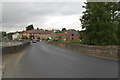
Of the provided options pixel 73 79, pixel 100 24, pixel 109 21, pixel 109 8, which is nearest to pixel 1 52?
pixel 73 79

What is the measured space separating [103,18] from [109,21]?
→ 1.76 metres

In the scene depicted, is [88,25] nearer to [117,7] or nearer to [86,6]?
[86,6]

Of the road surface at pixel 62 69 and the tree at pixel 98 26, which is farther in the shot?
the tree at pixel 98 26

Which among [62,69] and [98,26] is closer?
[62,69]

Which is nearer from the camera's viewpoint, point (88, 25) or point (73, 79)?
point (73, 79)

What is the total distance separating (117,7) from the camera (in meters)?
40.7

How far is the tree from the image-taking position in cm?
3369

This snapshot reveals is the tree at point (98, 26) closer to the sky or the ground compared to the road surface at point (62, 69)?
closer to the sky

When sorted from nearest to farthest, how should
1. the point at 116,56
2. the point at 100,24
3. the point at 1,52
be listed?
the point at 116,56 < the point at 1,52 < the point at 100,24

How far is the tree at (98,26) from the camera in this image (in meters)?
33.7

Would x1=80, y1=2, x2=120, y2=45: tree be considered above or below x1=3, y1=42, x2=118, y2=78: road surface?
above

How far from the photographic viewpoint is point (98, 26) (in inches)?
1345

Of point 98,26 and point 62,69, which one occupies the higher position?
point 98,26

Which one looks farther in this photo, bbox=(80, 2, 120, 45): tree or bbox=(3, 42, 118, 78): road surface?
bbox=(80, 2, 120, 45): tree
